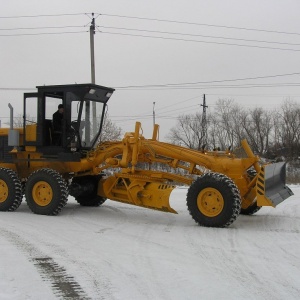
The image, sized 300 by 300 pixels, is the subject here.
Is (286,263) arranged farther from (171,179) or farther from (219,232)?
(171,179)

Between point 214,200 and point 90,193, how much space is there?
13.1 ft

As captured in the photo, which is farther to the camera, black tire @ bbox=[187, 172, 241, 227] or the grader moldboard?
the grader moldboard

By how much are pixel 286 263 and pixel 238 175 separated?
10.6ft

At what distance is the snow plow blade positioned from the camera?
8.41 meters

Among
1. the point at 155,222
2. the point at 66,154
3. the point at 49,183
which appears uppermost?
the point at 66,154

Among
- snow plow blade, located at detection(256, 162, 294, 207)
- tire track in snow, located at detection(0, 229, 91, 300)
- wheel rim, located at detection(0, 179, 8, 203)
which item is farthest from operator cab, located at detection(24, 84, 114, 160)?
snow plow blade, located at detection(256, 162, 294, 207)

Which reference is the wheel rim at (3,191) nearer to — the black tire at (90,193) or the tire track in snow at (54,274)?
the black tire at (90,193)

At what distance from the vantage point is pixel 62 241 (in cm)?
729

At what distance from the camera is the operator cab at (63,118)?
1055 cm

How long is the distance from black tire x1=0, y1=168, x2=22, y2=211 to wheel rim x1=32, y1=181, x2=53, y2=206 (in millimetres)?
583

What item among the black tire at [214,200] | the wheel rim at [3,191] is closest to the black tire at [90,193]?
the wheel rim at [3,191]

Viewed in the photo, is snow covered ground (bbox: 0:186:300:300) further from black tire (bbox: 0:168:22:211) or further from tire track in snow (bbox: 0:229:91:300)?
black tire (bbox: 0:168:22:211)

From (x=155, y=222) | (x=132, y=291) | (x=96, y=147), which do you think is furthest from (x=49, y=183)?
(x=132, y=291)

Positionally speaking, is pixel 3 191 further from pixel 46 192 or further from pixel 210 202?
pixel 210 202
